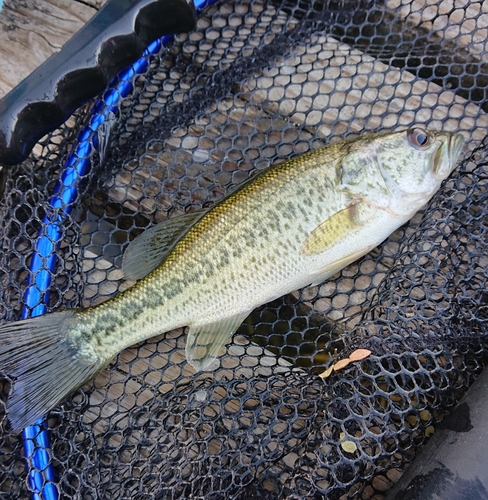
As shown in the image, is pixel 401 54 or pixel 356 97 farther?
pixel 401 54

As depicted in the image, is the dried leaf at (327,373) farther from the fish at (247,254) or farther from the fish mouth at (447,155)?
the fish mouth at (447,155)

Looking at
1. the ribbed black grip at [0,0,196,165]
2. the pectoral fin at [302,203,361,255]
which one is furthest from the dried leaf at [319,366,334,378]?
the ribbed black grip at [0,0,196,165]

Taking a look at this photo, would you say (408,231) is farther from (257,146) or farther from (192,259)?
(192,259)

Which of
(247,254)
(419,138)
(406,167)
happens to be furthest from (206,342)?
(419,138)

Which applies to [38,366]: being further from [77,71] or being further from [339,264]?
[339,264]

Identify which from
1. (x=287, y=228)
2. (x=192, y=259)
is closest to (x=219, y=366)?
(x=192, y=259)

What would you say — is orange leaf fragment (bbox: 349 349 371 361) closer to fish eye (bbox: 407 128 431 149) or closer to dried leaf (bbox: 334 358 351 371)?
dried leaf (bbox: 334 358 351 371)

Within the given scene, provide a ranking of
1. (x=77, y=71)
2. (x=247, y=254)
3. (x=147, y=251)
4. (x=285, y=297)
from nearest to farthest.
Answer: (x=77, y=71) → (x=247, y=254) → (x=147, y=251) → (x=285, y=297)
